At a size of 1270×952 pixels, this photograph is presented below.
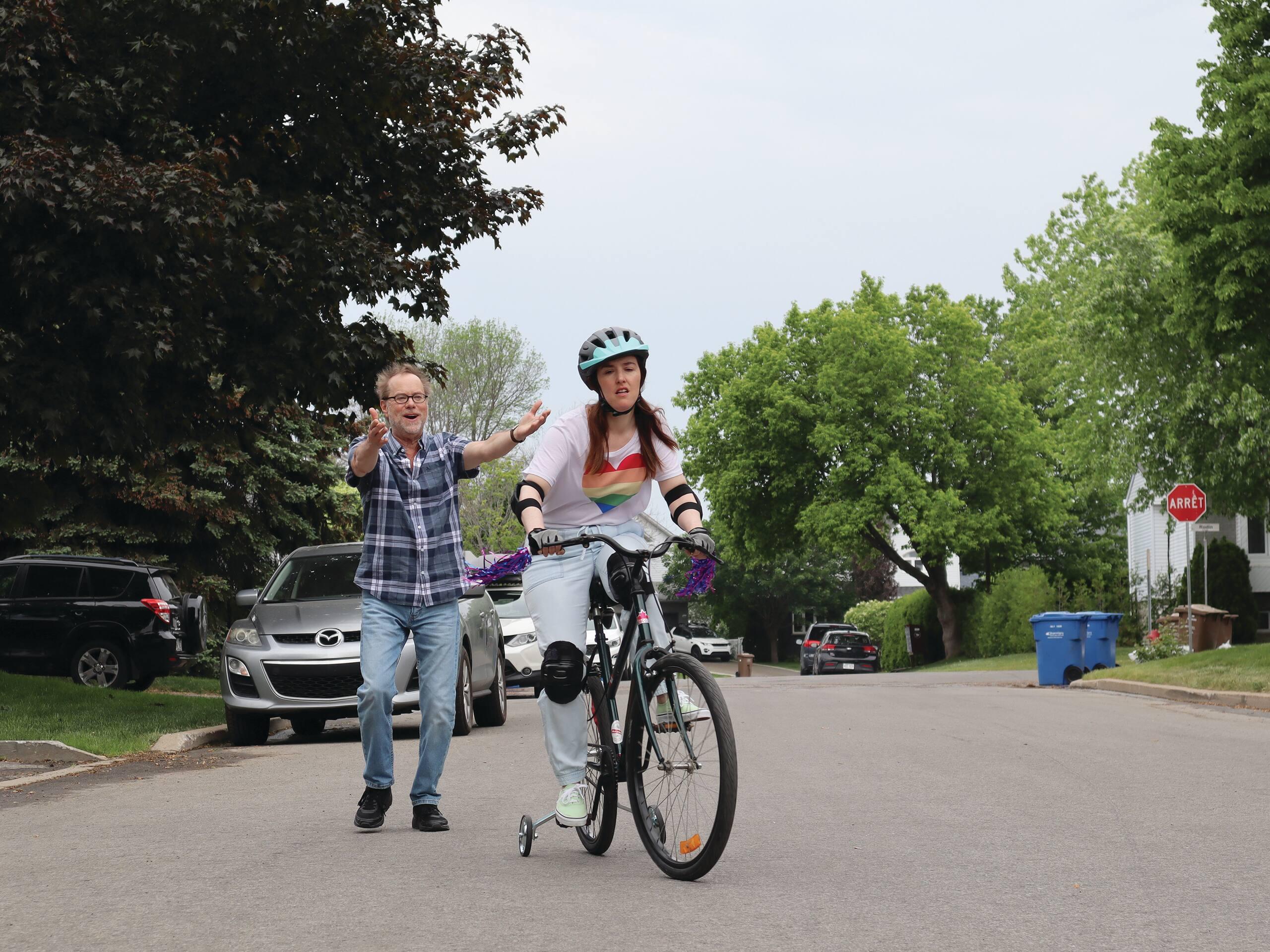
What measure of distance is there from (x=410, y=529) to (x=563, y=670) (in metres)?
1.38

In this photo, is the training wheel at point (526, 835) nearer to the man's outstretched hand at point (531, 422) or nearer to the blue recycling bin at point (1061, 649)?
the man's outstretched hand at point (531, 422)

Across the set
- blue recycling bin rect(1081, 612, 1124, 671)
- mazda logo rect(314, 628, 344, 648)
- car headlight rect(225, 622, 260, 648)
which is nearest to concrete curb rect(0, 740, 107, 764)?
car headlight rect(225, 622, 260, 648)

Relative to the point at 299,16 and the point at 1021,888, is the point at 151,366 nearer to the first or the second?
the point at 299,16

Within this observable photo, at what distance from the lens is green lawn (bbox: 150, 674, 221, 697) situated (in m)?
21.8

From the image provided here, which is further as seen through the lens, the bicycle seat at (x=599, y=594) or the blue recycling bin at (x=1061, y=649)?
the blue recycling bin at (x=1061, y=649)

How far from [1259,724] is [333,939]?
1169 centimetres

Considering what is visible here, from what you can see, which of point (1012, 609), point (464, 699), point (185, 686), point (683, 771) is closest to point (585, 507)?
point (683, 771)

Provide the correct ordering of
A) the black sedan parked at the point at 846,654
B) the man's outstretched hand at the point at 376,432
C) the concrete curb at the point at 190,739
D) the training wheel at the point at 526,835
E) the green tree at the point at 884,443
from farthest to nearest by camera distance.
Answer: the black sedan parked at the point at 846,654, the green tree at the point at 884,443, the concrete curb at the point at 190,739, the man's outstretched hand at the point at 376,432, the training wheel at the point at 526,835

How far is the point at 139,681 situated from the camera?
68.9ft

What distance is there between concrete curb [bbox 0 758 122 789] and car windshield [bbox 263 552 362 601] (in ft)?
6.92

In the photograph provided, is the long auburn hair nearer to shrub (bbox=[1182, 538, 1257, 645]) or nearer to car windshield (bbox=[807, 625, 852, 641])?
shrub (bbox=[1182, 538, 1257, 645])

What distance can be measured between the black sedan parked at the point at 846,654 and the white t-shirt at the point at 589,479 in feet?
144

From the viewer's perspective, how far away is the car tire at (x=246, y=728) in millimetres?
12609

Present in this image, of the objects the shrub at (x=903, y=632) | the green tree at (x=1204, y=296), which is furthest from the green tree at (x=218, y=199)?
the shrub at (x=903, y=632)
